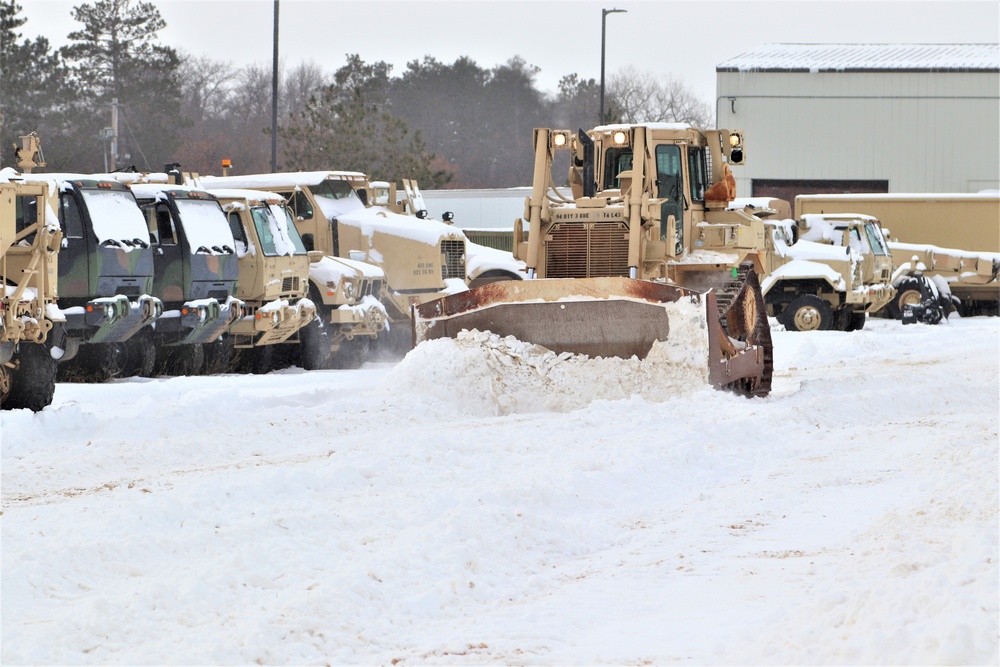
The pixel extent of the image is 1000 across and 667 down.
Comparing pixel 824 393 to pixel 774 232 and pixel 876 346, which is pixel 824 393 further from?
pixel 774 232

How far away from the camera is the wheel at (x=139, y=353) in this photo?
1667 cm

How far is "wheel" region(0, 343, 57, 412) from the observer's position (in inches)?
504

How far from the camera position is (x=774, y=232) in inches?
1038

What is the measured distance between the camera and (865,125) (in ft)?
157

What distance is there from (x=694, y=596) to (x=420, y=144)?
40.9 metres

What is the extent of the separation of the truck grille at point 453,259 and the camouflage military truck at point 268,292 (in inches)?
129

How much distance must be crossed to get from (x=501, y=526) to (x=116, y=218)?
919 cm

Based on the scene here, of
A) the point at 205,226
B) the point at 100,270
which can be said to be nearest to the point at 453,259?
the point at 205,226

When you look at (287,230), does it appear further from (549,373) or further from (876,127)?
(876,127)

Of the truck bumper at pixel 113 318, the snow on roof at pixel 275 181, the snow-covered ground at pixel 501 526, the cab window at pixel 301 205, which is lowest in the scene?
the snow-covered ground at pixel 501 526

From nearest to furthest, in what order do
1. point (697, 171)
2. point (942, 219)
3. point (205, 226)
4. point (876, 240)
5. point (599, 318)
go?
1. point (599, 318)
2. point (205, 226)
3. point (697, 171)
4. point (876, 240)
5. point (942, 219)

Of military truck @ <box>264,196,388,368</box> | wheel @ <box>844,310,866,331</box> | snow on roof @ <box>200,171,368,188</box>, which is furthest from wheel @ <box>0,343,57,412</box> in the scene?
wheel @ <box>844,310,866,331</box>

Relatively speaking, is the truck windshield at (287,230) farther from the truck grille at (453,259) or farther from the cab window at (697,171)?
the cab window at (697,171)

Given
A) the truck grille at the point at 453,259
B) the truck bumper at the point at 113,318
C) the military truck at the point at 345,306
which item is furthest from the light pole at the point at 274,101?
the truck bumper at the point at 113,318
